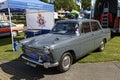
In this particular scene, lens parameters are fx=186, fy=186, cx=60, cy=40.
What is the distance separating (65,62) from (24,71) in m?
1.51

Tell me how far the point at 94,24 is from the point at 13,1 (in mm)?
4640

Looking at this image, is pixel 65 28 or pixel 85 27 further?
pixel 85 27

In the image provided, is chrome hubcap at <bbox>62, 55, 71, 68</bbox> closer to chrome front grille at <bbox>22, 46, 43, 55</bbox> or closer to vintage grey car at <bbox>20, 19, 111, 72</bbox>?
vintage grey car at <bbox>20, 19, 111, 72</bbox>

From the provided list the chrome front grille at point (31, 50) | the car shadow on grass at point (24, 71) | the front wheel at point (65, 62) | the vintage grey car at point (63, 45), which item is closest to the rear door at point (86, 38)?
the vintage grey car at point (63, 45)

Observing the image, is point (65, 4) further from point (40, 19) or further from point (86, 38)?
point (86, 38)

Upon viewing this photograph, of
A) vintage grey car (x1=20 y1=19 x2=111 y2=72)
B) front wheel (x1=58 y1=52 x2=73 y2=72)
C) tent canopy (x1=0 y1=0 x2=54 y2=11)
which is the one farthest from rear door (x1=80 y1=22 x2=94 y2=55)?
tent canopy (x1=0 y1=0 x2=54 y2=11)

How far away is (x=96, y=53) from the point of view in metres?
8.41

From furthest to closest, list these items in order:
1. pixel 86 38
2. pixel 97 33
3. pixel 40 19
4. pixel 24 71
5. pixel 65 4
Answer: pixel 65 4 → pixel 40 19 → pixel 97 33 → pixel 86 38 → pixel 24 71

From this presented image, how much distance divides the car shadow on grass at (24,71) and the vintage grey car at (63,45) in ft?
1.27

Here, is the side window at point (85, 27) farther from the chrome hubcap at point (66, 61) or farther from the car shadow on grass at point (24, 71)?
the car shadow on grass at point (24, 71)

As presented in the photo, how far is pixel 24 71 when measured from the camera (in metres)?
6.45

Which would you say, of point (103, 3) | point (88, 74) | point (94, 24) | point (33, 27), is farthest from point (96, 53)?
point (103, 3)

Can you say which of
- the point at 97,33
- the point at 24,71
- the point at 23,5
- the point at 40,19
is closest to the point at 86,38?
the point at 97,33

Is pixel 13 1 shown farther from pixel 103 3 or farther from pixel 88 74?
pixel 103 3
